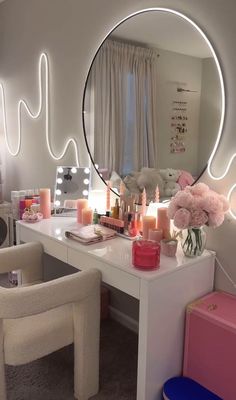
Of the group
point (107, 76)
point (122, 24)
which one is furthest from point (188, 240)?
point (122, 24)

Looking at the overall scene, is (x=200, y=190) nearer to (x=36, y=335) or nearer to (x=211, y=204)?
(x=211, y=204)

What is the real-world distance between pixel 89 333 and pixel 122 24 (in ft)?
5.59

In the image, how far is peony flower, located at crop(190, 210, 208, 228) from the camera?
1579 mm

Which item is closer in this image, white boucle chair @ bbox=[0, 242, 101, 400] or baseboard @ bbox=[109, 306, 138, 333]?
white boucle chair @ bbox=[0, 242, 101, 400]

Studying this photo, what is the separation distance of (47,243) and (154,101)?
100cm

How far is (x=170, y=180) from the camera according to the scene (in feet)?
6.43

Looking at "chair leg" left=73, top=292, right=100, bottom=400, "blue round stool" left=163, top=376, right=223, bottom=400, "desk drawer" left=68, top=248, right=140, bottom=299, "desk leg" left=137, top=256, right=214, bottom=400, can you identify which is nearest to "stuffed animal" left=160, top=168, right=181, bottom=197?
"desk leg" left=137, top=256, right=214, bottom=400

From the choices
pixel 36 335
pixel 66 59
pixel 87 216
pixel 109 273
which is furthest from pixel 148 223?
pixel 66 59

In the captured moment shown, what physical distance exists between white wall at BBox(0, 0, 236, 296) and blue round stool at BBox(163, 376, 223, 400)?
0.48 m

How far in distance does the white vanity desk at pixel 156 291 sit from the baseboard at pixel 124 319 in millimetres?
632

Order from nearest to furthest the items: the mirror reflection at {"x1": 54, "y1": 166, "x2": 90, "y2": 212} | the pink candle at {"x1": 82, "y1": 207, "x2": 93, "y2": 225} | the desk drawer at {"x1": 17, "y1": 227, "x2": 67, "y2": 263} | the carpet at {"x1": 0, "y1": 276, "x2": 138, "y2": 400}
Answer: the carpet at {"x1": 0, "y1": 276, "x2": 138, "y2": 400}, the desk drawer at {"x1": 17, "y1": 227, "x2": 67, "y2": 263}, the pink candle at {"x1": 82, "y1": 207, "x2": 93, "y2": 225}, the mirror reflection at {"x1": 54, "y1": 166, "x2": 90, "y2": 212}

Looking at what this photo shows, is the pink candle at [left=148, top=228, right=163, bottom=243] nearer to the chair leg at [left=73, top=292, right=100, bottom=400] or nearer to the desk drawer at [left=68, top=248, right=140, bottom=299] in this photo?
the desk drawer at [left=68, top=248, right=140, bottom=299]

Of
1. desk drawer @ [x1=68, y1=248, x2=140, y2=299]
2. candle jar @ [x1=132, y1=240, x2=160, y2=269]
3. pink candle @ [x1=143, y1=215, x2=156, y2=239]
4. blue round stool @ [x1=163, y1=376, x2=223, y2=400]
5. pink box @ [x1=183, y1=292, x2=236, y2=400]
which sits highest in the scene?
pink candle @ [x1=143, y1=215, x2=156, y2=239]

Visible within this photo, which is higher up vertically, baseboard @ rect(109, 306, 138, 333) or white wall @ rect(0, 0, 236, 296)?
white wall @ rect(0, 0, 236, 296)
